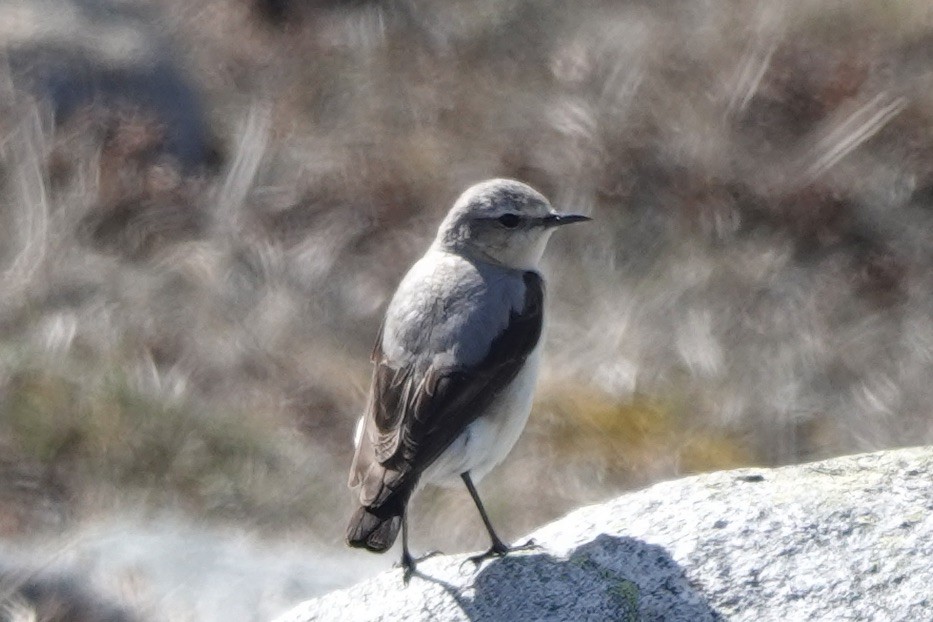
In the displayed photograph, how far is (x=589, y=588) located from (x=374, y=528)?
2.83 ft

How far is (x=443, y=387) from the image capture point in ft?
21.8

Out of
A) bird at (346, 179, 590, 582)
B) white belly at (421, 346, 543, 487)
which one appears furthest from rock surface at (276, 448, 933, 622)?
white belly at (421, 346, 543, 487)

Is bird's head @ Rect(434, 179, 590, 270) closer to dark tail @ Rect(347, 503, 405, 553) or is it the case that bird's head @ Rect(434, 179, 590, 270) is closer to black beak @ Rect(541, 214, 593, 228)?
black beak @ Rect(541, 214, 593, 228)

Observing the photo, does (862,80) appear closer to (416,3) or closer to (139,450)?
(416,3)

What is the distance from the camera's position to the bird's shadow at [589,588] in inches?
235

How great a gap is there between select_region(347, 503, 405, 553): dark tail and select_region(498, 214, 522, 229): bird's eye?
5.43 ft

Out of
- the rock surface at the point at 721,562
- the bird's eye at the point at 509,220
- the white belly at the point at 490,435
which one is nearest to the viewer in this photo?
the rock surface at the point at 721,562

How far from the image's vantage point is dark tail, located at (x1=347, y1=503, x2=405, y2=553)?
638 centimetres

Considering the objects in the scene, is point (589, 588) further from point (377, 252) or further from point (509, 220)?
point (377, 252)

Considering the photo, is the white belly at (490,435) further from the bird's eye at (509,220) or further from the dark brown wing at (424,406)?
the bird's eye at (509,220)

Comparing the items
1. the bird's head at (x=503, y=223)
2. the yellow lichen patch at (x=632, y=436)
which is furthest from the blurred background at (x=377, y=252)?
the bird's head at (x=503, y=223)

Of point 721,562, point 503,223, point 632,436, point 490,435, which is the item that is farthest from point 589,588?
point 632,436

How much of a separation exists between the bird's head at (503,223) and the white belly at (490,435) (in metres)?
0.65

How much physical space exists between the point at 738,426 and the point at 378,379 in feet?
13.3
